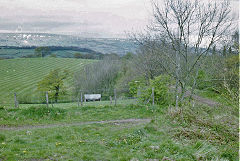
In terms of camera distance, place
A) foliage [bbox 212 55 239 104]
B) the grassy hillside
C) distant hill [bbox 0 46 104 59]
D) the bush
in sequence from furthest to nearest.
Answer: distant hill [bbox 0 46 104 59] < the grassy hillside < the bush < foliage [bbox 212 55 239 104]

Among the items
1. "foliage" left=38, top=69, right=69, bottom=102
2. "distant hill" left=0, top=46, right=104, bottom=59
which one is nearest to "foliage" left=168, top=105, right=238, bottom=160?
"foliage" left=38, top=69, right=69, bottom=102

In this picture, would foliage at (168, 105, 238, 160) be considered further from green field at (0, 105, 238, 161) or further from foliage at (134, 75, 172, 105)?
foliage at (134, 75, 172, 105)

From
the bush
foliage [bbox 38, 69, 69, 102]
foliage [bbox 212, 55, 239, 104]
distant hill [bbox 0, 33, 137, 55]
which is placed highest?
distant hill [bbox 0, 33, 137, 55]

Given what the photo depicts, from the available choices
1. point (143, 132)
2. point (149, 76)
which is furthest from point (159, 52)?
point (143, 132)

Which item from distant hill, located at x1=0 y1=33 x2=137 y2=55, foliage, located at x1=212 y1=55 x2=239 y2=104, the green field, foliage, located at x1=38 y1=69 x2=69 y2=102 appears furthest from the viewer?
distant hill, located at x1=0 y1=33 x2=137 y2=55

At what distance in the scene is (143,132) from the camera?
8.73 metres

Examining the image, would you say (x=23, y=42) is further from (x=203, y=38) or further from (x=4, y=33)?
(x=203, y=38)

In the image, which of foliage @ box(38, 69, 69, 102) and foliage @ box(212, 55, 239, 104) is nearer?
foliage @ box(212, 55, 239, 104)

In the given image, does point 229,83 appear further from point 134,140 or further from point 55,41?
point 55,41

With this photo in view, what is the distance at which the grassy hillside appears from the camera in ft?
181

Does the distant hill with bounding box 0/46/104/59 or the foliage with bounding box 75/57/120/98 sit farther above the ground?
the distant hill with bounding box 0/46/104/59

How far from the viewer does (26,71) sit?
6650 cm

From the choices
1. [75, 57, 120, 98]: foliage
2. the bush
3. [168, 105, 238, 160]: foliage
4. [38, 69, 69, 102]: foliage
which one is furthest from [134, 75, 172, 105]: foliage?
[38, 69, 69, 102]: foliage

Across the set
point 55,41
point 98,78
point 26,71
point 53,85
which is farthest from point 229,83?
point 55,41
